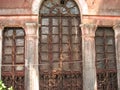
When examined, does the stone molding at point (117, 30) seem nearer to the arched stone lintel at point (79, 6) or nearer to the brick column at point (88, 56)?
the brick column at point (88, 56)

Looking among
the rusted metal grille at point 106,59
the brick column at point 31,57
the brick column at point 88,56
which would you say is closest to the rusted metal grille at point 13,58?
the brick column at point 31,57

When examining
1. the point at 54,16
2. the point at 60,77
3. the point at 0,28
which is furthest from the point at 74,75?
the point at 0,28

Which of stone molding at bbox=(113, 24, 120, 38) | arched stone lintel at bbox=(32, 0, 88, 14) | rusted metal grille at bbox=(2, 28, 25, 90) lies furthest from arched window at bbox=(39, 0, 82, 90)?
stone molding at bbox=(113, 24, 120, 38)

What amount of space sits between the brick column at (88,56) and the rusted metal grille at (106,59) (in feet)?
1.06

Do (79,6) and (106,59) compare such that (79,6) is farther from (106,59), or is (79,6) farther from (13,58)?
(13,58)

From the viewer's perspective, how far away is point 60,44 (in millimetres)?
12812

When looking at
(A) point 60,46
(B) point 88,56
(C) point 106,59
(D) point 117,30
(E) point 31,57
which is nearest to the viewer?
(E) point 31,57

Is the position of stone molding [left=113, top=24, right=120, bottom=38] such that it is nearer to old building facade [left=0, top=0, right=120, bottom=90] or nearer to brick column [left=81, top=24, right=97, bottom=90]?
old building facade [left=0, top=0, right=120, bottom=90]

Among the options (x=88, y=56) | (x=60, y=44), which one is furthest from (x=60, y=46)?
(x=88, y=56)

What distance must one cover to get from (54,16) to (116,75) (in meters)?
3.05

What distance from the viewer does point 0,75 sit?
1234 centimetres

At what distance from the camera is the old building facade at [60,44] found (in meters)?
12.5

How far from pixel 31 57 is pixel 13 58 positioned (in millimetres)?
696

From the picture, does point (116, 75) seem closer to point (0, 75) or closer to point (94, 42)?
point (94, 42)
